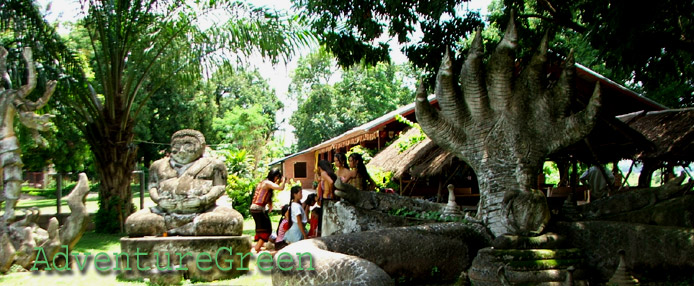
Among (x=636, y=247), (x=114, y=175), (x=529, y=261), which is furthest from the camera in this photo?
(x=114, y=175)

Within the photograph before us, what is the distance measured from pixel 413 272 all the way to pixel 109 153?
370 inches

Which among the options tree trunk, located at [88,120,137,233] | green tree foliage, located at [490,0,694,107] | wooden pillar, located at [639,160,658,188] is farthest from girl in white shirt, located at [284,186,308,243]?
wooden pillar, located at [639,160,658,188]

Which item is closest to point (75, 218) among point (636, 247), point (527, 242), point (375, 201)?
point (375, 201)

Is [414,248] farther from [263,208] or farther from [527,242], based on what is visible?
[263,208]

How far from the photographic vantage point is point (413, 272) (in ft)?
24.3

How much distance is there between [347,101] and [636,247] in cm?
3438

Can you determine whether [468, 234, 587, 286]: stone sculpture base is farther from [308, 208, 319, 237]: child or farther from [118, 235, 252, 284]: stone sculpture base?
[308, 208, 319, 237]: child

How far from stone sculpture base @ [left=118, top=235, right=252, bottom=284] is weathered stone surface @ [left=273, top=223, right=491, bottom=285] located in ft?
6.09

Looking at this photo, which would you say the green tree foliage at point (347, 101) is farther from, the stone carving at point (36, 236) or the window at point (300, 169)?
the stone carving at point (36, 236)

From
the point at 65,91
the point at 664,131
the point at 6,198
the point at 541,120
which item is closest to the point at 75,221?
the point at 6,198

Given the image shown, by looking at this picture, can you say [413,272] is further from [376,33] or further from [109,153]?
[109,153]

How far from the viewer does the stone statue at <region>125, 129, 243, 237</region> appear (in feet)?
26.8

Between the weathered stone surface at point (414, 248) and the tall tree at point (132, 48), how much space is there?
6.43 meters

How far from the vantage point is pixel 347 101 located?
1618 inches
